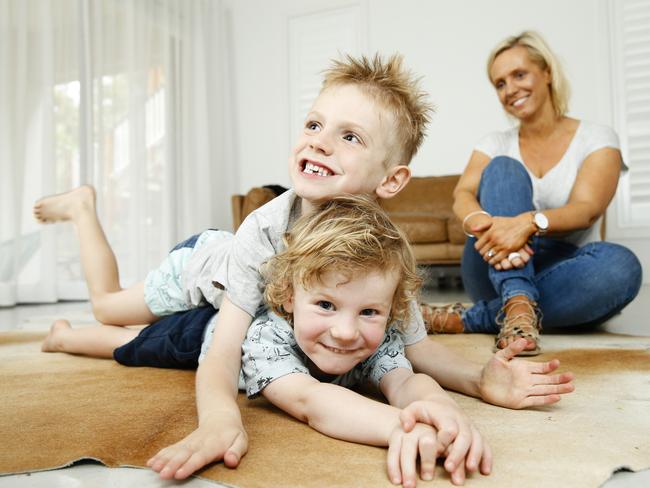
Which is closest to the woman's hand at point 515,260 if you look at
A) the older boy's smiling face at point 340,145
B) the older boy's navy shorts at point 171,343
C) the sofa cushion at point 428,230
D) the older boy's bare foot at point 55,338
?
the older boy's smiling face at point 340,145

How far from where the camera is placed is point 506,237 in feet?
5.02

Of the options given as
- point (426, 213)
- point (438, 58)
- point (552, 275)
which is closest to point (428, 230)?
point (426, 213)

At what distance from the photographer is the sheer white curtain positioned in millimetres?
3059

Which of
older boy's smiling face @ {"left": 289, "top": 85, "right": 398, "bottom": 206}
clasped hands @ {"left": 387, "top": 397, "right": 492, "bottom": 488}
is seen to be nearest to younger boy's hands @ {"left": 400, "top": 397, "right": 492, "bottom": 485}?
clasped hands @ {"left": 387, "top": 397, "right": 492, "bottom": 488}

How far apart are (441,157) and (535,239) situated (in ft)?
10.0

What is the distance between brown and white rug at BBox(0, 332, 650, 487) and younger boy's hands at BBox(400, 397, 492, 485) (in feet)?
0.06

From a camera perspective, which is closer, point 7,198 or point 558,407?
point 558,407

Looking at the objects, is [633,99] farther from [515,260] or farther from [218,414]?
[218,414]

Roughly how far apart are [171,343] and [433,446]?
747mm

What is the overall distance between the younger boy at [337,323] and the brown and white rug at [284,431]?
1.8 inches

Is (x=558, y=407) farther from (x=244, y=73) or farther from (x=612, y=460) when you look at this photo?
(x=244, y=73)

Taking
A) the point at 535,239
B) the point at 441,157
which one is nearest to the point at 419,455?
the point at 535,239

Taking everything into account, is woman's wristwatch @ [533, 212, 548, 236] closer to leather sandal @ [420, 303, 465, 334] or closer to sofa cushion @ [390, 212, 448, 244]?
leather sandal @ [420, 303, 465, 334]

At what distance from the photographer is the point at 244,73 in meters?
5.41
